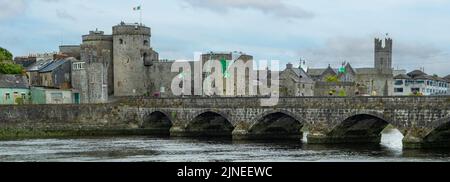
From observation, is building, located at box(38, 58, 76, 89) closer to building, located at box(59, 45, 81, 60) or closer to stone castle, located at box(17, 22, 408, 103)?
stone castle, located at box(17, 22, 408, 103)

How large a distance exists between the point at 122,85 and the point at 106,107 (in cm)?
1686

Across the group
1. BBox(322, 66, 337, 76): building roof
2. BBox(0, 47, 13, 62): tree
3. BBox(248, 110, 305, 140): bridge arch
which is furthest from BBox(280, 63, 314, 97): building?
BBox(248, 110, 305, 140): bridge arch

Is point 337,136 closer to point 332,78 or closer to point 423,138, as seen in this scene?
point 423,138

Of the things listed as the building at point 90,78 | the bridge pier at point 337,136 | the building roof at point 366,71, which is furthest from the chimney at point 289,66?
the bridge pier at point 337,136

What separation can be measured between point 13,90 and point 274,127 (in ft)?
96.6

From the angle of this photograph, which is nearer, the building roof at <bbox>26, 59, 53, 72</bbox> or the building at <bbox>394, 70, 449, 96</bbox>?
the building roof at <bbox>26, 59, 53, 72</bbox>

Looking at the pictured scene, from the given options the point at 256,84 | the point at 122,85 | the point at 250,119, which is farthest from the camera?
the point at 256,84

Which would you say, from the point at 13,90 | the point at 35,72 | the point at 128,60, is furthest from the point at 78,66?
the point at 35,72

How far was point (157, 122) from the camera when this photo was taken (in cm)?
6353

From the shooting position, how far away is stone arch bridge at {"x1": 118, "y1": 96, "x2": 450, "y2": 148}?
39688 mm

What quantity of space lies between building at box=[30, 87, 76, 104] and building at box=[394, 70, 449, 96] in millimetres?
76087
